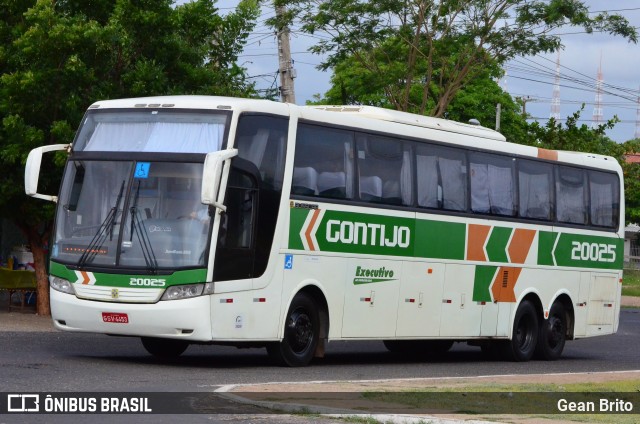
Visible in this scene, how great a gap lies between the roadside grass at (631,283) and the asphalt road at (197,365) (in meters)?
33.5

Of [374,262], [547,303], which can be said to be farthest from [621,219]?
[374,262]

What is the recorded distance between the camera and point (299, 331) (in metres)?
18.0

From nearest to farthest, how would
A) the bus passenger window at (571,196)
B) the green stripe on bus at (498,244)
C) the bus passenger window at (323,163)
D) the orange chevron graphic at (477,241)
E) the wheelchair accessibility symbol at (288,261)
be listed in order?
the wheelchair accessibility symbol at (288,261) < the bus passenger window at (323,163) < the orange chevron graphic at (477,241) < the green stripe on bus at (498,244) < the bus passenger window at (571,196)

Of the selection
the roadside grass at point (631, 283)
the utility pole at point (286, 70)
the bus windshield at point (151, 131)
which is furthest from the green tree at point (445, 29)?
the roadside grass at point (631, 283)

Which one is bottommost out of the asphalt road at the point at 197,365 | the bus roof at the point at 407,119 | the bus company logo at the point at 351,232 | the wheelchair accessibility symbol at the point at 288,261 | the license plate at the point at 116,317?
the asphalt road at the point at 197,365

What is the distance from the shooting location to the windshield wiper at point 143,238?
641 inches

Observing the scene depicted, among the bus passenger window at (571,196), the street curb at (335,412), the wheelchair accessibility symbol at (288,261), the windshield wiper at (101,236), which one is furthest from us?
the bus passenger window at (571,196)

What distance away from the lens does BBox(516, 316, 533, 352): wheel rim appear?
925 inches

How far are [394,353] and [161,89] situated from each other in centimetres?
653

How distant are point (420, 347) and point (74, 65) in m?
7.82

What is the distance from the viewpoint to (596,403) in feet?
45.9

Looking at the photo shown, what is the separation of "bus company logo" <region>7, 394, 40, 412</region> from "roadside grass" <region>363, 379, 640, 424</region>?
319cm

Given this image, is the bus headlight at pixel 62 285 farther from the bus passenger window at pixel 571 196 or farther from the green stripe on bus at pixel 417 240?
the bus passenger window at pixel 571 196

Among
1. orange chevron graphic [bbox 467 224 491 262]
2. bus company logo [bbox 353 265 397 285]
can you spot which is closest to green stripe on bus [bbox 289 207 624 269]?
orange chevron graphic [bbox 467 224 491 262]
